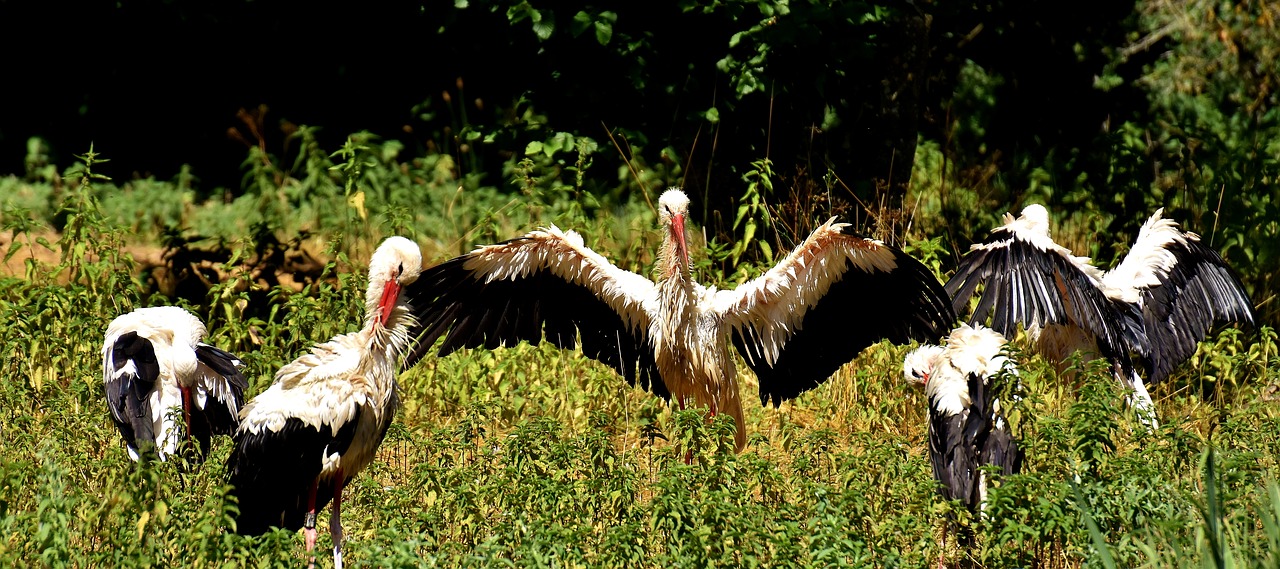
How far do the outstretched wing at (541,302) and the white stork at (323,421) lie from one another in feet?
2.40

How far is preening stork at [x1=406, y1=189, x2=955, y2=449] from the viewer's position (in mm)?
5887

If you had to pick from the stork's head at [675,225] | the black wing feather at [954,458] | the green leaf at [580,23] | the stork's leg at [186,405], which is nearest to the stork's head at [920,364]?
the black wing feather at [954,458]

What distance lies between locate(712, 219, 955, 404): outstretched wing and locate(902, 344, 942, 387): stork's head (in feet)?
0.53

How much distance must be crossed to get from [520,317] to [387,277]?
1169mm

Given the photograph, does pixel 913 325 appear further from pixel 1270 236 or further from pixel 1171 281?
pixel 1270 236

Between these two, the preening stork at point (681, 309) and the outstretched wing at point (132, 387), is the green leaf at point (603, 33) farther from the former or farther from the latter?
the outstretched wing at point (132, 387)

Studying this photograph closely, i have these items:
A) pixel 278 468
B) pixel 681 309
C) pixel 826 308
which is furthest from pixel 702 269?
pixel 278 468

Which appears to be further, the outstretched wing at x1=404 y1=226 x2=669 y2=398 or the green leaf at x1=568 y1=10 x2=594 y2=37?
the green leaf at x1=568 y1=10 x2=594 y2=37

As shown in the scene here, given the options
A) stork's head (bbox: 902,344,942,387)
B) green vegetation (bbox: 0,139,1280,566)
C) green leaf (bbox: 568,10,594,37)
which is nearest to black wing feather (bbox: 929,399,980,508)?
green vegetation (bbox: 0,139,1280,566)

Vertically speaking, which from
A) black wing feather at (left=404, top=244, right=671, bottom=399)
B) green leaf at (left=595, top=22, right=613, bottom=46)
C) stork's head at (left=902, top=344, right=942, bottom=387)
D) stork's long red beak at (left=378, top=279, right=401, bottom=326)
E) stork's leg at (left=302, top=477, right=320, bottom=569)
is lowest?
stork's leg at (left=302, top=477, right=320, bottom=569)

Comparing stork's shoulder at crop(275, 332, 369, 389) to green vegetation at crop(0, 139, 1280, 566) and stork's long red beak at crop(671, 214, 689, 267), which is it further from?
stork's long red beak at crop(671, 214, 689, 267)

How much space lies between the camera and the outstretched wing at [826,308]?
5.80 meters

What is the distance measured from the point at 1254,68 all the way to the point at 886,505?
949 centimetres

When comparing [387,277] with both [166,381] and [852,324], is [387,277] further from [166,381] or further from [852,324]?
[852,324]
